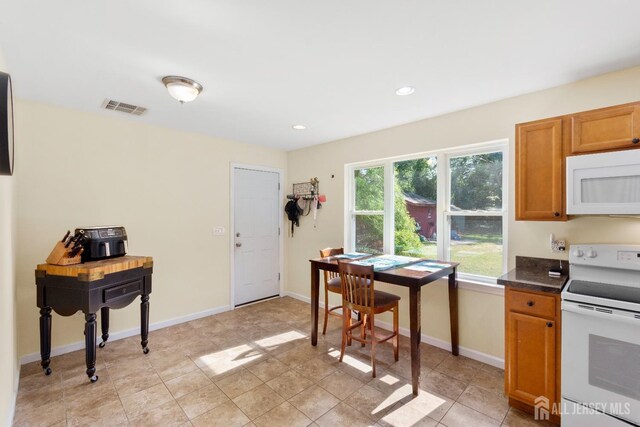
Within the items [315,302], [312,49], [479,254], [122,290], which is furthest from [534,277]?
[122,290]

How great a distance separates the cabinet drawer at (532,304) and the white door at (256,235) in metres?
3.33

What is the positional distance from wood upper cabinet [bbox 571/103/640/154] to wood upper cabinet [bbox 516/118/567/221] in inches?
3.8

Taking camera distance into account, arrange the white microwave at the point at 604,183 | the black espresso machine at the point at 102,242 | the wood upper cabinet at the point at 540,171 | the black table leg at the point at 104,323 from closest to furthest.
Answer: the white microwave at the point at 604,183, the wood upper cabinet at the point at 540,171, the black espresso machine at the point at 102,242, the black table leg at the point at 104,323

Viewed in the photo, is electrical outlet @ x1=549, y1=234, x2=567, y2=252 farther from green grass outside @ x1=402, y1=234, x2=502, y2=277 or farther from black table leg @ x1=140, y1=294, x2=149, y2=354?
black table leg @ x1=140, y1=294, x2=149, y2=354

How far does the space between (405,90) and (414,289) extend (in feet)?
5.38

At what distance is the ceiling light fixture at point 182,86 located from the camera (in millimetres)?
2246

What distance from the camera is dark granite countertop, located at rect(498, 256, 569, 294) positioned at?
1.96 meters

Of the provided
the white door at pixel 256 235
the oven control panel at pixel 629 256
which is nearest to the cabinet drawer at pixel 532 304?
the oven control panel at pixel 629 256

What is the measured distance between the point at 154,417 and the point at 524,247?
3160mm

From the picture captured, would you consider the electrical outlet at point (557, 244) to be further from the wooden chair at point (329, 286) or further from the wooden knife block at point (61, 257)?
the wooden knife block at point (61, 257)

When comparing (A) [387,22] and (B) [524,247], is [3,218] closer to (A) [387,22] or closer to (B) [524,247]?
(A) [387,22]

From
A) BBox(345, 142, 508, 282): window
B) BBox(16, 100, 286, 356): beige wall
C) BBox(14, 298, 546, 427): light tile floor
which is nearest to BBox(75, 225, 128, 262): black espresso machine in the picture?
BBox(16, 100, 286, 356): beige wall

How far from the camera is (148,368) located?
8.57 ft

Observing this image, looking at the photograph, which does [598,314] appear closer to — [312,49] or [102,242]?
[312,49]
